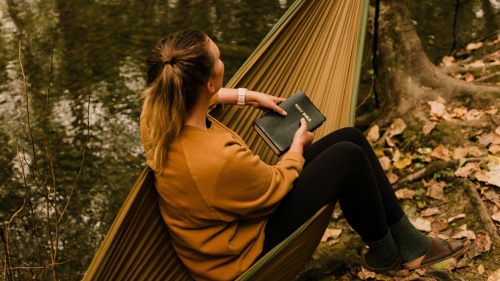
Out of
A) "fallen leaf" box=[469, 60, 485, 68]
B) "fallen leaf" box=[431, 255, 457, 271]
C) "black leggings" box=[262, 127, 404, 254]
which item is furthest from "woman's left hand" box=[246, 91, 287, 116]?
"fallen leaf" box=[469, 60, 485, 68]

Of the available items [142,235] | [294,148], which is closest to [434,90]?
[294,148]

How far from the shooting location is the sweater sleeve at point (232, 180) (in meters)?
1.39

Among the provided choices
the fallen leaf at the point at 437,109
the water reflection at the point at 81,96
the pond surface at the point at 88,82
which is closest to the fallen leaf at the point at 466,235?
the fallen leaf at the point at 437,109

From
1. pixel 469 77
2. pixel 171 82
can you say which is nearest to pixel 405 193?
pixel 469 77

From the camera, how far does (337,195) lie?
5.18 ft

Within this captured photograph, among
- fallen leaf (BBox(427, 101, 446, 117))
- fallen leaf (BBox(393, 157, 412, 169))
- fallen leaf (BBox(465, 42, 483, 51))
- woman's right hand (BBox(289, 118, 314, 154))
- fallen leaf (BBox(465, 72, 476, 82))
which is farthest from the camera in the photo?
fallen leaf (BBox(465, 42, 483, 51))

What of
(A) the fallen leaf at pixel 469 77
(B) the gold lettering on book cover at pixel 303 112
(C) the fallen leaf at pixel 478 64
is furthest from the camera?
(C) the fallen leaf at pixel 478 64

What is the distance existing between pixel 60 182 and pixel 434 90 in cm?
222

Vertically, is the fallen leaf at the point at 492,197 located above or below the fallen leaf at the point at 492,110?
below

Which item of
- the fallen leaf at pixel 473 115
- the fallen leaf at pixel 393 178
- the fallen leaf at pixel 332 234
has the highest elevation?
the fallen leaf at pixel 473 115

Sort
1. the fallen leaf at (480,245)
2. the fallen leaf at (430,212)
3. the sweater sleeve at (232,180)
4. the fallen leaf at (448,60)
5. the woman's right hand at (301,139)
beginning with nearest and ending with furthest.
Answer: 1. the sweater sleeve at (232,180)
2. the woman's right hand at (301,139)
3. the fallen leaf at (480,245)
4. the fallen leaf at (430,212)
5. the fallen leaf at (448,60)

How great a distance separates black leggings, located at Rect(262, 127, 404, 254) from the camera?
1564 mm

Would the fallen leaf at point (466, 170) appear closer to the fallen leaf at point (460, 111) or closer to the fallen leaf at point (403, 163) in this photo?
the fallen leaf at point (403, 163)

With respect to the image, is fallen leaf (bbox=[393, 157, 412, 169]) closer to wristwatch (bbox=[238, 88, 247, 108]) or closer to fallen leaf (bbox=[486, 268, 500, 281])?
fallen leaf (bbox=[486, 268, 500, 281])
